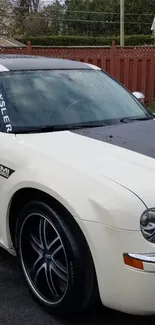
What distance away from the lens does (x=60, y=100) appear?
13.2 ft

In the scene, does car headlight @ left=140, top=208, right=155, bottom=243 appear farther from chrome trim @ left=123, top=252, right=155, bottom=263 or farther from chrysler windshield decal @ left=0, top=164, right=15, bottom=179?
chrysler windshield decal @ left=0, top=164, right=15, bottom=179

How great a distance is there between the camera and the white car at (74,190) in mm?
2600

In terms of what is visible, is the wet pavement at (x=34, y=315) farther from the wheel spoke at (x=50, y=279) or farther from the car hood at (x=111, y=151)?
the car hood at (x=111, y=151)

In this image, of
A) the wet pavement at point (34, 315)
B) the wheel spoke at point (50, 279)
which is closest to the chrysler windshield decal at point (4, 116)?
the wheel spoke at point (50, 279)

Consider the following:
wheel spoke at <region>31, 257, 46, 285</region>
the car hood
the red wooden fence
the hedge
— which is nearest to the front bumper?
the car hood

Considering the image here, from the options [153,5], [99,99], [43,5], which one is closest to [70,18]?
[43,5]

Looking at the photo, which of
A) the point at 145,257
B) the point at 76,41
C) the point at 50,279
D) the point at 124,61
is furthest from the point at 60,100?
the point at 76,41

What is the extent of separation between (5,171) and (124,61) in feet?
34.8

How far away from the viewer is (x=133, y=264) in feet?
8.43

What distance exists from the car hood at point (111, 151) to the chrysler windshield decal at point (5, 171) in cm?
21

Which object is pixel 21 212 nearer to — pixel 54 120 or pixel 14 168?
pixel 14 168

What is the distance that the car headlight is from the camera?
258 centimetres

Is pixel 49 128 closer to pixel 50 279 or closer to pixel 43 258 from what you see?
pixel 43 258

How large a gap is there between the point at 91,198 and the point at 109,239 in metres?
0.24
